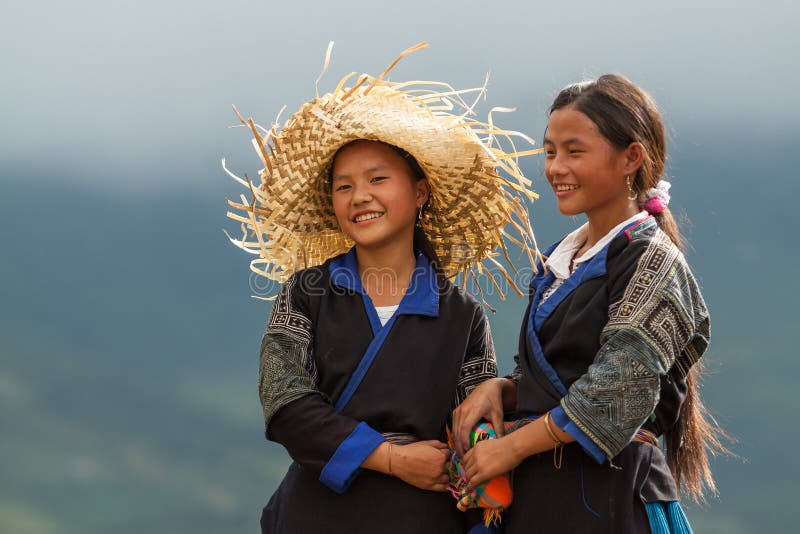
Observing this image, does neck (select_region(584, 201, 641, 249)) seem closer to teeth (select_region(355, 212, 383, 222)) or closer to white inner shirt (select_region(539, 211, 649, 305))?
white inner shirt (select_region(539, 211, 649, 305))

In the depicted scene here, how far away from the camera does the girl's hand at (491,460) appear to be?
2.61 meters

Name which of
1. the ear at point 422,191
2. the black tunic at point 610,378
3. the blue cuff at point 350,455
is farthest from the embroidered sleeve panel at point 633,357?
the ear at point 422,191

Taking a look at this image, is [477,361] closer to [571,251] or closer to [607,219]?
[571,251]

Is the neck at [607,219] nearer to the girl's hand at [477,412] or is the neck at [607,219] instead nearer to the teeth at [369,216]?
the girl's hand at [477,412]

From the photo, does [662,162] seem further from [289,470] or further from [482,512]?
[289,470]

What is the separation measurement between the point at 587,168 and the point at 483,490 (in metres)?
1.03

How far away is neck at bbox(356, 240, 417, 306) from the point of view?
3061mm

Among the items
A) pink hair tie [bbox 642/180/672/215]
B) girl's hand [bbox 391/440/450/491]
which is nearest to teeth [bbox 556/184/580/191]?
pink hair tie [bbox 642/180/672/215]

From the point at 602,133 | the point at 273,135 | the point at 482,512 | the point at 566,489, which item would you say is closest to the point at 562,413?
the point at 566,489

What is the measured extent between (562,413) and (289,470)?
101 cm

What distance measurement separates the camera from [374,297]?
119 inches

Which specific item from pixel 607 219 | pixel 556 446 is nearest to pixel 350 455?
pixel 556 446

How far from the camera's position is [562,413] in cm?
253

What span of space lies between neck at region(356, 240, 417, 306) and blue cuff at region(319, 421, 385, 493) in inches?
20.8
